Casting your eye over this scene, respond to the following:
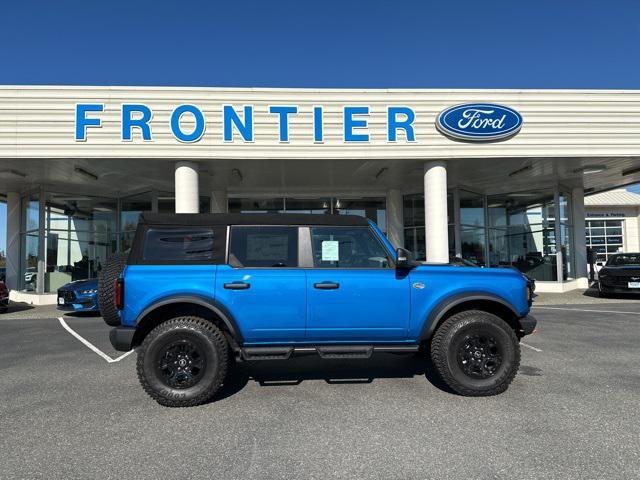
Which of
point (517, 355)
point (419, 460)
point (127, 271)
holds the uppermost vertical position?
point (127, 271)

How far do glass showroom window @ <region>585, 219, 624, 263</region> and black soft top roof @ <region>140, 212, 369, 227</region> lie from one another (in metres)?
35.3

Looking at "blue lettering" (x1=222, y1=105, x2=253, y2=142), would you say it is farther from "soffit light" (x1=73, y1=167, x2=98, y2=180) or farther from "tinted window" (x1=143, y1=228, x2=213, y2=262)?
"tinted window" (x1=143, y1=228, x2=213, y2=262)

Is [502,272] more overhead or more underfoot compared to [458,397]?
more overhead

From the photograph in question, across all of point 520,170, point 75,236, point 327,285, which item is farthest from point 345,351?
point 75,236

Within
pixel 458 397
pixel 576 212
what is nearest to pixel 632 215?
pixel 576 212

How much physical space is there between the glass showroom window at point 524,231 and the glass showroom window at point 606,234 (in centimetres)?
1999

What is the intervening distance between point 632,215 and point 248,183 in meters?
32.8

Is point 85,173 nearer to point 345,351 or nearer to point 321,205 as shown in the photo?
point 321,205

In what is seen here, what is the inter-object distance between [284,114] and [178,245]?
8.41m

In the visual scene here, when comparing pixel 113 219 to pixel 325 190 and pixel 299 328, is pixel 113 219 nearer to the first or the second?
pixel 325 190

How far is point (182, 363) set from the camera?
13.5 ft

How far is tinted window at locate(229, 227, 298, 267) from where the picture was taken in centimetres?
438

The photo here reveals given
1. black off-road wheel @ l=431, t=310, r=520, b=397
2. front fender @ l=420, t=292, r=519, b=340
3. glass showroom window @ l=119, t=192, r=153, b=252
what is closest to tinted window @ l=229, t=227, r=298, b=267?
front fender @ l=420, t=292, r=519, b=340

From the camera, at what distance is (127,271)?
4176mm
